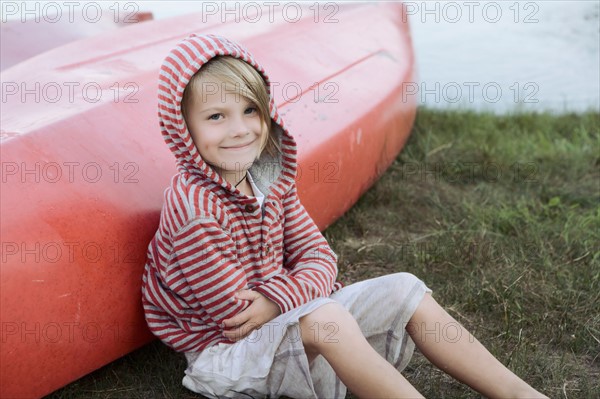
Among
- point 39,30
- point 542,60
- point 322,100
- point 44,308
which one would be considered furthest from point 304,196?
point 542,60

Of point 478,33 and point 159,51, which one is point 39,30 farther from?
point 478,33

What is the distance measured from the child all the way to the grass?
0.66 feet

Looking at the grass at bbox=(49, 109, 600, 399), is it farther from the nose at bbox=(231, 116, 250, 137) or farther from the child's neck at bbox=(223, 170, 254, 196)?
the nose at bbox=(231, 116, 250, 137)

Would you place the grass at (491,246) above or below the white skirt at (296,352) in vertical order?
below

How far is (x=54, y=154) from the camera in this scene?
192 centimetres

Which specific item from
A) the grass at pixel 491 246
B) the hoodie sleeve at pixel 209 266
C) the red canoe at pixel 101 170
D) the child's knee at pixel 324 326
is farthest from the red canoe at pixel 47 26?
the child's knee at pixel 324 326

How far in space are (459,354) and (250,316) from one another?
460 millimetres

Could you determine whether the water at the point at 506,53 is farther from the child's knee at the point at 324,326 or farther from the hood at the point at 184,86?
the child's knee at the point at 324,326

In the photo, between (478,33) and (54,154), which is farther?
(478,33)

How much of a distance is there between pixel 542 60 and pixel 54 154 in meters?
3.91

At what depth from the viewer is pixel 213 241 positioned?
1.79 metres

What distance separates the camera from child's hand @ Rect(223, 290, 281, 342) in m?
1.79

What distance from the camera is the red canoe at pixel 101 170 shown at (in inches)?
68.5

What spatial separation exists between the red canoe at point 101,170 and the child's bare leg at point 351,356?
472 mm
